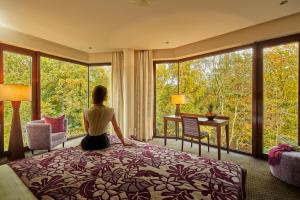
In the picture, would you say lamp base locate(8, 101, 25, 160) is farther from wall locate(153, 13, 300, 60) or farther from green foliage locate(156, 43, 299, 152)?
wall locate(153, 13, 300, 60)

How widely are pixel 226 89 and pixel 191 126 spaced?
1.24m

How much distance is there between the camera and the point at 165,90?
5035 millimetres

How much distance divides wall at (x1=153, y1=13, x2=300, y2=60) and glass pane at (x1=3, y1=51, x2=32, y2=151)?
3025 mm

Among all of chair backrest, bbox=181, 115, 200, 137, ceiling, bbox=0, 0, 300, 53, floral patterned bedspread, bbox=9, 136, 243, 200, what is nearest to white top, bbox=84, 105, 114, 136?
floral patterned bedspread, bbox=9, 136, 243, 200

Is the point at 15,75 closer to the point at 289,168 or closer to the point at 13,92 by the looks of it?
the point at 13,92

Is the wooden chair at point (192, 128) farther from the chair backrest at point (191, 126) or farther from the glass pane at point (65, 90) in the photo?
the glass pane at point (65, 90)

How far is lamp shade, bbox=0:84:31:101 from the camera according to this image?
9.33 ft

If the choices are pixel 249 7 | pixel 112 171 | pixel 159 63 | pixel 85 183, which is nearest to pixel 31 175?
pixel 85 183

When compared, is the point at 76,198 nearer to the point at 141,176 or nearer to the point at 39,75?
the point at 141,176

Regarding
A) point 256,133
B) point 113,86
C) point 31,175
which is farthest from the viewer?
point 113,86

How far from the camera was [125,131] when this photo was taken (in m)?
4.67

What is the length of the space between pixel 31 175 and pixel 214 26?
3.37m

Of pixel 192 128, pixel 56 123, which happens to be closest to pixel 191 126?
pixel 192 128

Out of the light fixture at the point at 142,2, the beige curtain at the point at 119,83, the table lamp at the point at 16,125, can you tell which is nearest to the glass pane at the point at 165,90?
the beige curtain at the point at 119,83
